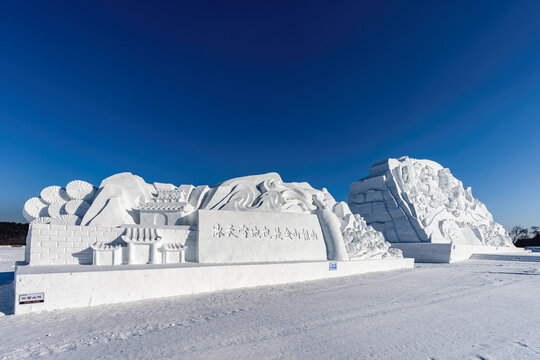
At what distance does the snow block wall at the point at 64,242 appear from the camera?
16.5ft

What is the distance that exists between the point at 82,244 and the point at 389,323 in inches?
202

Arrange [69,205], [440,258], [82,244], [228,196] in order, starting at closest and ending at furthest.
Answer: [82,244]
[69,205]
[228,196]
[440,258]

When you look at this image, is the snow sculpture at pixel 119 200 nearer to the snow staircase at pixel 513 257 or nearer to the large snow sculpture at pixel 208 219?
the large snow sculpture at pixel 208 219

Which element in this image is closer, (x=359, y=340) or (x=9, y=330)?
(x=359, y=340)

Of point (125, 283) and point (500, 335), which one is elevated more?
point (125, 283)

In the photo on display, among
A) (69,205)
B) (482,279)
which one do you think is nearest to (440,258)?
(482,279)

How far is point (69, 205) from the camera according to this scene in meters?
6.95

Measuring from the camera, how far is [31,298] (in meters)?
3.83

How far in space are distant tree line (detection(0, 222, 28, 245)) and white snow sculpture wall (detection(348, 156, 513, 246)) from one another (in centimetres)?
2496

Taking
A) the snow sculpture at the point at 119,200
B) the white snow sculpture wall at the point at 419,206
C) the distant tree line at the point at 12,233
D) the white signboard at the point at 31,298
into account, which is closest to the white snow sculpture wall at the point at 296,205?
the snow sculpture at the point at 119,200

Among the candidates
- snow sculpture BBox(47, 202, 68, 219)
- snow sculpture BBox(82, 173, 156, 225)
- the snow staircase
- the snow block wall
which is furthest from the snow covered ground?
the snow staircase

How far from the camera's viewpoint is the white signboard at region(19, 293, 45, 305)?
379 cm

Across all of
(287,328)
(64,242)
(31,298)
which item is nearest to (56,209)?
(64,242)

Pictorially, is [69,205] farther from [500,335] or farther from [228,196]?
[500,335]
